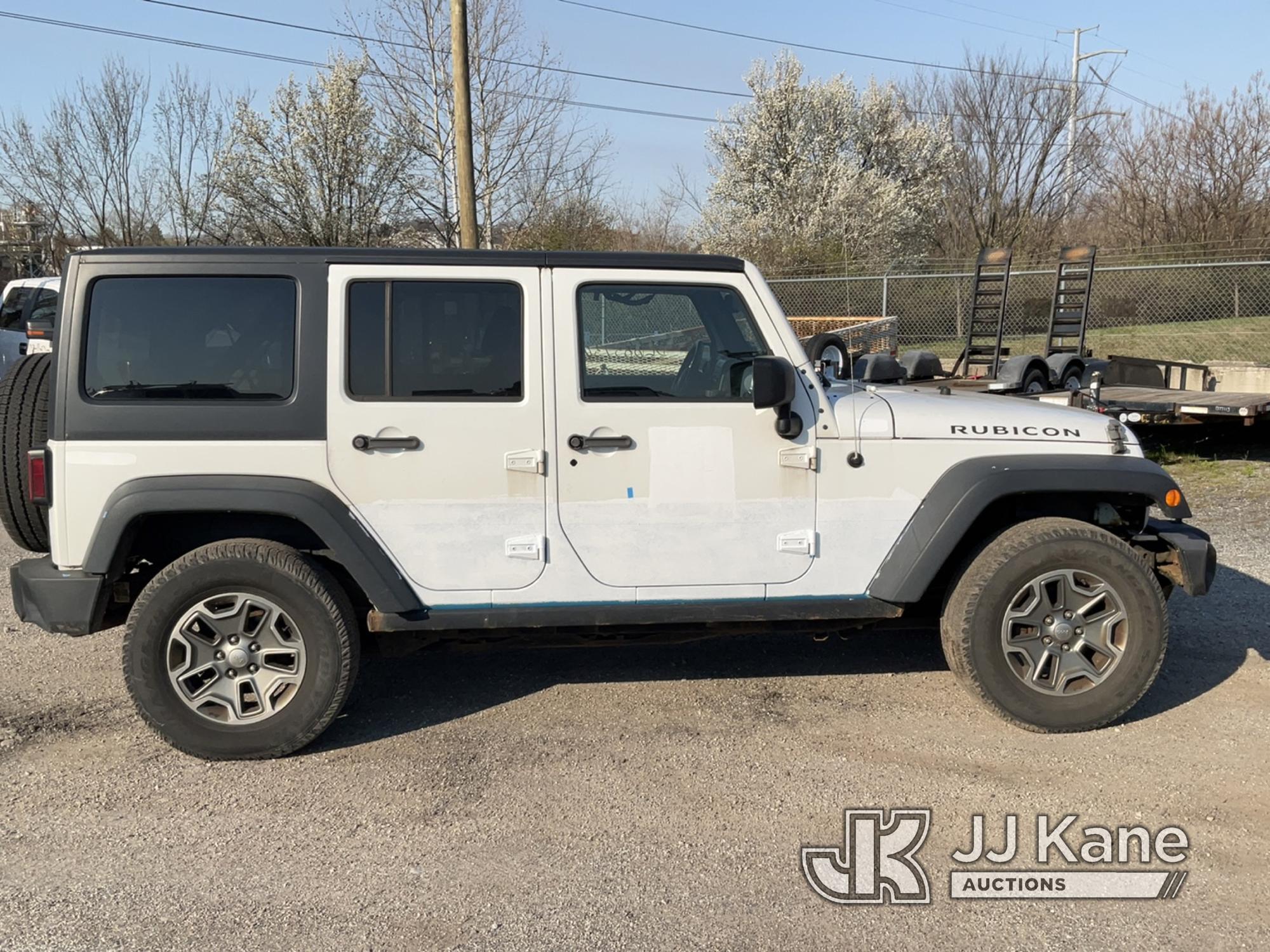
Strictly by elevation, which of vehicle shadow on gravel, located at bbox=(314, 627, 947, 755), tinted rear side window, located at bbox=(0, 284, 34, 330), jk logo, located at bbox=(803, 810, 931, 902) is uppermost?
tinted rear side window, located at bbox=(0, 284, 34, 330)

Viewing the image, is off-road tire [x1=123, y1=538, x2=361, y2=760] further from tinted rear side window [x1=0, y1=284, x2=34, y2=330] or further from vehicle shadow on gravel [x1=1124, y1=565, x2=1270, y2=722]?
tinted rear side window [x1=0, y1=284, x2=34, y2=330]

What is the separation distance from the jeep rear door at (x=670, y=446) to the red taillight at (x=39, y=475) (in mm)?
1923

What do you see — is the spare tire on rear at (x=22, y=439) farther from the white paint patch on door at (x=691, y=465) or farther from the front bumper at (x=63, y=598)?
the white paint patch on door at (x=691, y=465)

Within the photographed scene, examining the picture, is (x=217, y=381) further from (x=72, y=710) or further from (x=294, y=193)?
(x=294, y=193)

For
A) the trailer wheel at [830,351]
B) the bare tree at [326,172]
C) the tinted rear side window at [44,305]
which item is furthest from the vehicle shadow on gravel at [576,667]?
the bare tree at [326,172]

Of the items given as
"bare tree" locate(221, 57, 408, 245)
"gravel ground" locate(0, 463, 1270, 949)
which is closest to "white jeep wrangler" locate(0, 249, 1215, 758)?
"gravel ground" locate(0, 463, 1270, 949)

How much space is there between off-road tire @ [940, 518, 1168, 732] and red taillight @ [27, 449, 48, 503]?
3.56 metres

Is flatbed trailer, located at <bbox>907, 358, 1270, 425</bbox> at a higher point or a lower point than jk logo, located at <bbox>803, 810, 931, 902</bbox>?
higher

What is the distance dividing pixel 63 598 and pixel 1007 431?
3.74m

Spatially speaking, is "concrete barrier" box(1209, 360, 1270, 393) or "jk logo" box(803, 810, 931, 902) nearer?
"jk logo" box(803, 810, 931, 902)

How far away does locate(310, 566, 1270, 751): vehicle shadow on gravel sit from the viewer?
14.5ft

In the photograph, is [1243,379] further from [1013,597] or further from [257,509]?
[257,509]

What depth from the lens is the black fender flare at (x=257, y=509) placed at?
12.2ft

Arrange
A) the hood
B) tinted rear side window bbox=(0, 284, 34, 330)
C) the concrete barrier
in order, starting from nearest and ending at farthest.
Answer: the hood → the concrete barrier → tinted rear side window bbox=(0, 284, 34, 330)
